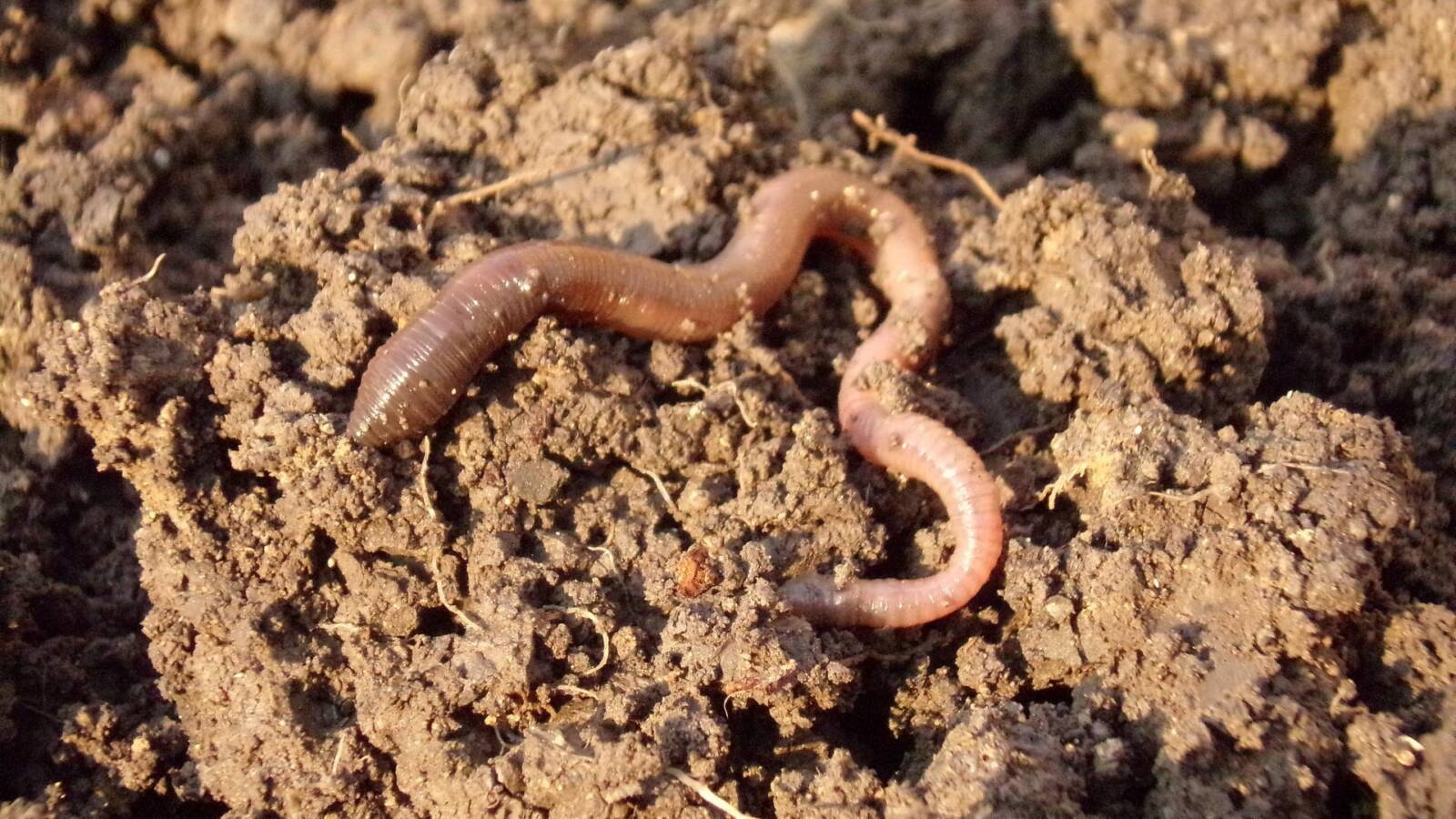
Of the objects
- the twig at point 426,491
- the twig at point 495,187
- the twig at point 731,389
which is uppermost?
the twig at point 495,187

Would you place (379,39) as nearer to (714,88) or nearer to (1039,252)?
(714,88)

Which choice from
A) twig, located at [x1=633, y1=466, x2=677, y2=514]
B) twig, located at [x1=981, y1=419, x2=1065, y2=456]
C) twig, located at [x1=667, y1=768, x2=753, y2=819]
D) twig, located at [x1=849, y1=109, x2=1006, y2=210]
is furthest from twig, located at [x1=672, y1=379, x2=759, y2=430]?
twig, located at [x1=849, y1=109, x2=1006, y2=210]

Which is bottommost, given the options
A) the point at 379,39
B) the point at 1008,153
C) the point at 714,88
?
the point at 1008,153

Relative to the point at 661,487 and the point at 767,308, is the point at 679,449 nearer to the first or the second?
the point at 661,487

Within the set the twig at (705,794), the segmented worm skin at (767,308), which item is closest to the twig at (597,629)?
the twig at (705,794)

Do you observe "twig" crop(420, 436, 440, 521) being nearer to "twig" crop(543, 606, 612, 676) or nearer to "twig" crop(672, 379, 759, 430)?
"twig" crop(543, 606, 612, 676)

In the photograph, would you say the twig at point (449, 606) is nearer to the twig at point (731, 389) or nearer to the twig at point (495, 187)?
the twig at point (731, 389)

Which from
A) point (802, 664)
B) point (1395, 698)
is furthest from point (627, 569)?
point (1395, 698)

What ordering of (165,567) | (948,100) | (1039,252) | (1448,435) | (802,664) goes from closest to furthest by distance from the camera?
(802,664) → (165,567) → (1448,435) → (1039,252) → (948,100)
